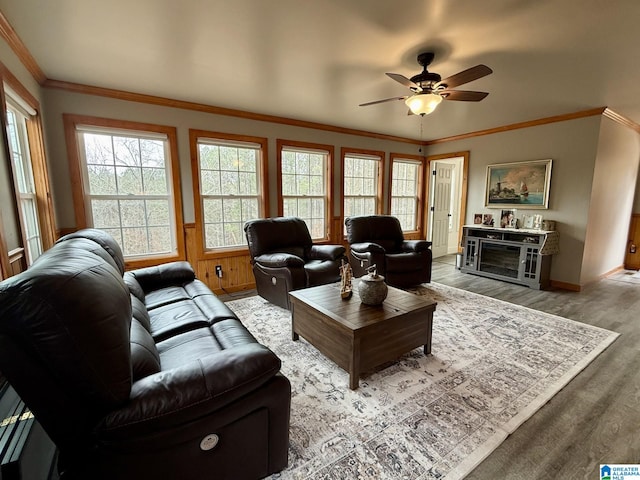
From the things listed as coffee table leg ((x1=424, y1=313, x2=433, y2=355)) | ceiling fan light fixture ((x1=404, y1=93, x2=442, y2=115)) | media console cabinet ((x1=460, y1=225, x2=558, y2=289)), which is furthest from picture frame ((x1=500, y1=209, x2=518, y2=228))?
coffee table leg ((x1=424, y1=313, x2=433, y2=355))

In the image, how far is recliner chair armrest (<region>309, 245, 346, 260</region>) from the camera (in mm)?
3695

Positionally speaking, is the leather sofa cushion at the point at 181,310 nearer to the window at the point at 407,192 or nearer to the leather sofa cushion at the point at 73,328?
the leather sofa cushion at the point at 73,328

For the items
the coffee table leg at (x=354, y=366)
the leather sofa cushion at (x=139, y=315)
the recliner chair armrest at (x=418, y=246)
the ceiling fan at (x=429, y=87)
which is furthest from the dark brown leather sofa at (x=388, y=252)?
the leather sofa cushion at (x=139, y=315)

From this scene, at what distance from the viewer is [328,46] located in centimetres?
226

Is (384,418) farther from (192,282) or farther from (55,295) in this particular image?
(192,282)

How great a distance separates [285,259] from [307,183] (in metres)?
1.96

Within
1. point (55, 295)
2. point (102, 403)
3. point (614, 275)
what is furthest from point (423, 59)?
point (614, 275)

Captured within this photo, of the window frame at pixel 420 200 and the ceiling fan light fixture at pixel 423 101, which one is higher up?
the ceiling fan light fixture at pixel 423 101

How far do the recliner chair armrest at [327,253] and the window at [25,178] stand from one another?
2.69 metres

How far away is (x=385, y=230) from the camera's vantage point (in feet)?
15.1

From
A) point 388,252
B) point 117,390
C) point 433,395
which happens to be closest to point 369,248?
point 388,252

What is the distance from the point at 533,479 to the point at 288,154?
4.22m

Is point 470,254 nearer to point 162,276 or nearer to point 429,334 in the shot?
point 429,334

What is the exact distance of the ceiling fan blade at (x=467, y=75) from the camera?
207 cm
